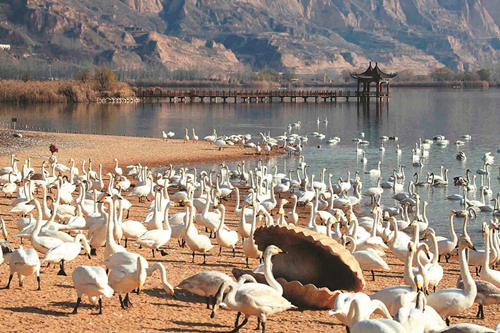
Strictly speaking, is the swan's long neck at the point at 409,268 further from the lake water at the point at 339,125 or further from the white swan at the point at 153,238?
the lake water at the point at 339,125

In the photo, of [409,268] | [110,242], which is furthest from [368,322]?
[110,242]

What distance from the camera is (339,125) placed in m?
63.5

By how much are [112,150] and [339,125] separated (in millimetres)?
30987

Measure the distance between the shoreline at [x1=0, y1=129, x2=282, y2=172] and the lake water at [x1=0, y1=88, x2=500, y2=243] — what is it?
2.32m

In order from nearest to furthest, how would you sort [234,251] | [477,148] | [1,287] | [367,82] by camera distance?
[1,287], [234,251], [477,148], [367,82]

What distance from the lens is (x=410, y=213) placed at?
22719 mm

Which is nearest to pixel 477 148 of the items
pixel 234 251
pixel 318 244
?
pixel 234 251

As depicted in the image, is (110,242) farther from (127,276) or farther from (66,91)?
(66,91)

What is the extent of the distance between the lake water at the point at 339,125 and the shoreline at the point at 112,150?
2.32 metres

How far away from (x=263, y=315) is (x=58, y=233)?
464cm

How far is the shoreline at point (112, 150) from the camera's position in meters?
32.3

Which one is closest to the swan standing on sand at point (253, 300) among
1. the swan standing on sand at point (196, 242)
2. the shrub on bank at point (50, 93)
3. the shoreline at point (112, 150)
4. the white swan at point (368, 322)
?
the white swan at point (368, 322)

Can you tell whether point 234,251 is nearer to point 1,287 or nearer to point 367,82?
point 1,287

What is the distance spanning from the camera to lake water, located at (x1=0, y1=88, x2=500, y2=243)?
113 feet
